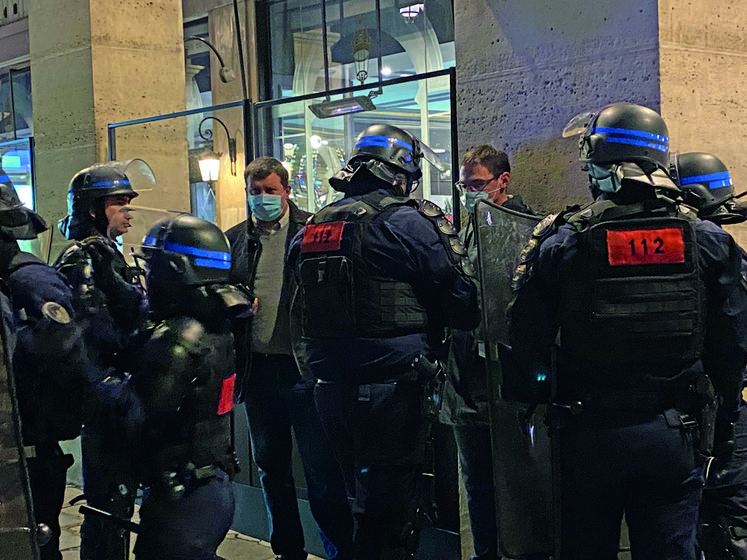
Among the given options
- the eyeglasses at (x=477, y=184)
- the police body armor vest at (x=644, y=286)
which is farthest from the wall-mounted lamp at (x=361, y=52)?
the police body armor vest at (x=644, y=286)

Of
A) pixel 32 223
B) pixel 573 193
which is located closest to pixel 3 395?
pixel 32 223

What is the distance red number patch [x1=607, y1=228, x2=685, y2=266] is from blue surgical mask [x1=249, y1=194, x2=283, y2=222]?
205 cm

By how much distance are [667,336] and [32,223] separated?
2170 millimetres

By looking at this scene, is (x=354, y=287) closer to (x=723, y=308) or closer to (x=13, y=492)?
(x=723, y=308)

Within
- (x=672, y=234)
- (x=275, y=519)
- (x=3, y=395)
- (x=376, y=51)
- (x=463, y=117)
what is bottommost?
(x=275, y=519)

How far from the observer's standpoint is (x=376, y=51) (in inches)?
330

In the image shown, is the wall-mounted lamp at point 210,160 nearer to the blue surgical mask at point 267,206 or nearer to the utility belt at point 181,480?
the blue surgical mask at point 267,206

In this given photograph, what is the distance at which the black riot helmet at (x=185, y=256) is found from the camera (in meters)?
2.89

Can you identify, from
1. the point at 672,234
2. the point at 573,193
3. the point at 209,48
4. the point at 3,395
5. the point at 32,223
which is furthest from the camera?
the point at 209,48

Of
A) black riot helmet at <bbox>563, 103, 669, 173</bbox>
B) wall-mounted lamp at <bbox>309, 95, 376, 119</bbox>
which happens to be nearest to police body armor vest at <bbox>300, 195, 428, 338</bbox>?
black riot helmet at <bbox>563, 103, 669, 173</bbox>

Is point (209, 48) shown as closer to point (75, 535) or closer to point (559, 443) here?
point (75, 535)

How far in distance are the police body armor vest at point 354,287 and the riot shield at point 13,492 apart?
1443 mm

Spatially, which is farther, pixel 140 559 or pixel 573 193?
pixel 573 193

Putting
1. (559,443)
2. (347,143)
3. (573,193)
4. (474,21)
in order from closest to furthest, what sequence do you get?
1. (559,443)
2. (573,193)
3. (474,21)
4. (347,143)
